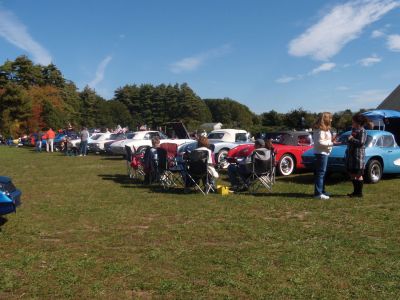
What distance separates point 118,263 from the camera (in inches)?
193

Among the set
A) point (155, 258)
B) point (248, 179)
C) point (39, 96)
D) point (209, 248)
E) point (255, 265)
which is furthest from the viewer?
point (39, 96)

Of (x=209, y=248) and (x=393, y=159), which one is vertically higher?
(x=393, y=159)

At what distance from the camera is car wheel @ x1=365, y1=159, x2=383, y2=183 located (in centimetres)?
1131

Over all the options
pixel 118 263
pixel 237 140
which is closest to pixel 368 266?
pixel 118 263

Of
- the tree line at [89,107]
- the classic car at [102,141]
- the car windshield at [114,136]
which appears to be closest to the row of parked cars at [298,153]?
the classic car at [102,141]

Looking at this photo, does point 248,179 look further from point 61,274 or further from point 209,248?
point 61,274

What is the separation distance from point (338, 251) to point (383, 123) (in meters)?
15.7

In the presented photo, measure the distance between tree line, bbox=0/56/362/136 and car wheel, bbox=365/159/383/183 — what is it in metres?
16.9

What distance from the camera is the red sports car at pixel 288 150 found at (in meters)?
13.5

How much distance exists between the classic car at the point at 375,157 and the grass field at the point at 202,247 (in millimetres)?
1780

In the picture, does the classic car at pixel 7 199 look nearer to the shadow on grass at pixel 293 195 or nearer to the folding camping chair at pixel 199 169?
the folding camping chair at pixel 199 169

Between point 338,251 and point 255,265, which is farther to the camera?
point 338,251

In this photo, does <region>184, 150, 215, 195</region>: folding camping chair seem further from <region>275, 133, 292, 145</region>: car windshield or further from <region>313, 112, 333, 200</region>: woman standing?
<region>275, 133, 292, 145</region>: car windshield

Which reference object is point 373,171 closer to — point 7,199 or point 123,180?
point 123,180
